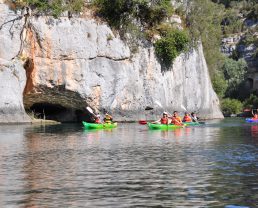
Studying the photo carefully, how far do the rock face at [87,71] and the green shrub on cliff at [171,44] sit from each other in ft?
3.59

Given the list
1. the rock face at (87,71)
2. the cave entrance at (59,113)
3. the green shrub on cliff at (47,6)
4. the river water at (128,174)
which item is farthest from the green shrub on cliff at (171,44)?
the river water at (128,174)

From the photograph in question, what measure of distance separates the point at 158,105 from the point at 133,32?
8.05 metres

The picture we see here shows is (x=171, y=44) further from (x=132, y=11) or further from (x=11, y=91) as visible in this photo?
(x=11, y=91)

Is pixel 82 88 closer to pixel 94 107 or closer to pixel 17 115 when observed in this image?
pixel 94 107

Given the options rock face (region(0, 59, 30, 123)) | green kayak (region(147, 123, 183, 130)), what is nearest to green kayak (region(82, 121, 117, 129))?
green kayak (region(147, 123, 183, 130))

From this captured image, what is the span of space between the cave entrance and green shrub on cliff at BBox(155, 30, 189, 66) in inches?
415

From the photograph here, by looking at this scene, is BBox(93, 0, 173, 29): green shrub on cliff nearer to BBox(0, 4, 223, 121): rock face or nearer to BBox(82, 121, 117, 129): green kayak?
BBox(0, 4, 223, 121): rock face

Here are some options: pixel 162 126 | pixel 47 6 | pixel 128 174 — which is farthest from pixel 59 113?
pixel 128 174

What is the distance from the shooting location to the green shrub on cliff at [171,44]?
63.8m

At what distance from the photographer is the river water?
53.5ft

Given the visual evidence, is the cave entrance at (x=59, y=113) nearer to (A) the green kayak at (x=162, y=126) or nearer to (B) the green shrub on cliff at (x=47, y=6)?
(B) the green shrub on cliff at (x=47, y=6)

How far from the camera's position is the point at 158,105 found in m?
62.7

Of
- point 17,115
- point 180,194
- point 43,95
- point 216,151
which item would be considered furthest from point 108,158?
point 43,95

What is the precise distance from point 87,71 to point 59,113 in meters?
7.37
